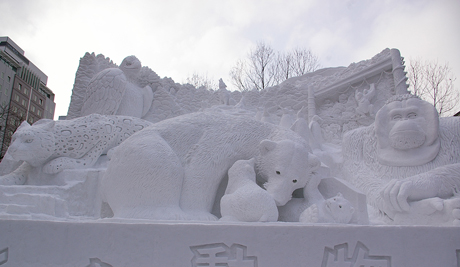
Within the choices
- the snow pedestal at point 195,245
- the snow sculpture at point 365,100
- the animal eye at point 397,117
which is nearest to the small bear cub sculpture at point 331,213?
the snow pedestal at point 195,245

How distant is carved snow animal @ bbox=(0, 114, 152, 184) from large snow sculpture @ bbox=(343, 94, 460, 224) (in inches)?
89.3

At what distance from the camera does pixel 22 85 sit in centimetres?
1664

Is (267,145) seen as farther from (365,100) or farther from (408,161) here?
(365,100)

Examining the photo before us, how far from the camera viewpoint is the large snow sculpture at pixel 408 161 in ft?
7.13

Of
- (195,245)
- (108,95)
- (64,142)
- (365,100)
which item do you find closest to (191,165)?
(195,245)

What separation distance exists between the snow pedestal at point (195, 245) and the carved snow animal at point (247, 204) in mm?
361

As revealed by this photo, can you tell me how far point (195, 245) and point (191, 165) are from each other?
0.77 meters

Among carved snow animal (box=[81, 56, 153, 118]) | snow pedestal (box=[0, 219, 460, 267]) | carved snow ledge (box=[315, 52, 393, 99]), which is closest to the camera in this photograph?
snow pedestal (box=[0, 219, 460, 267])

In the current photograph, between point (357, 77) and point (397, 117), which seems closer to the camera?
point (397, 117)

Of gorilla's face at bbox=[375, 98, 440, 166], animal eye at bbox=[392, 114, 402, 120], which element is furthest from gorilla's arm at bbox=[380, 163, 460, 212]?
animal eye at bbox=[392, 114, 402, 120]

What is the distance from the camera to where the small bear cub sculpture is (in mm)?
1693

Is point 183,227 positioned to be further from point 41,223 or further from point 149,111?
point 149,111

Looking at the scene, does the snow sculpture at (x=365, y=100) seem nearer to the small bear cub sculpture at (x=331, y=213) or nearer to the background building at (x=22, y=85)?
the small bear cub sculpture at (x=331, y=213)

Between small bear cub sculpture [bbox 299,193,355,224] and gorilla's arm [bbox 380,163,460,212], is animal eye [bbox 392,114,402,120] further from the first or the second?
small bear cub sculpture [bbox 299,193,355,224]
